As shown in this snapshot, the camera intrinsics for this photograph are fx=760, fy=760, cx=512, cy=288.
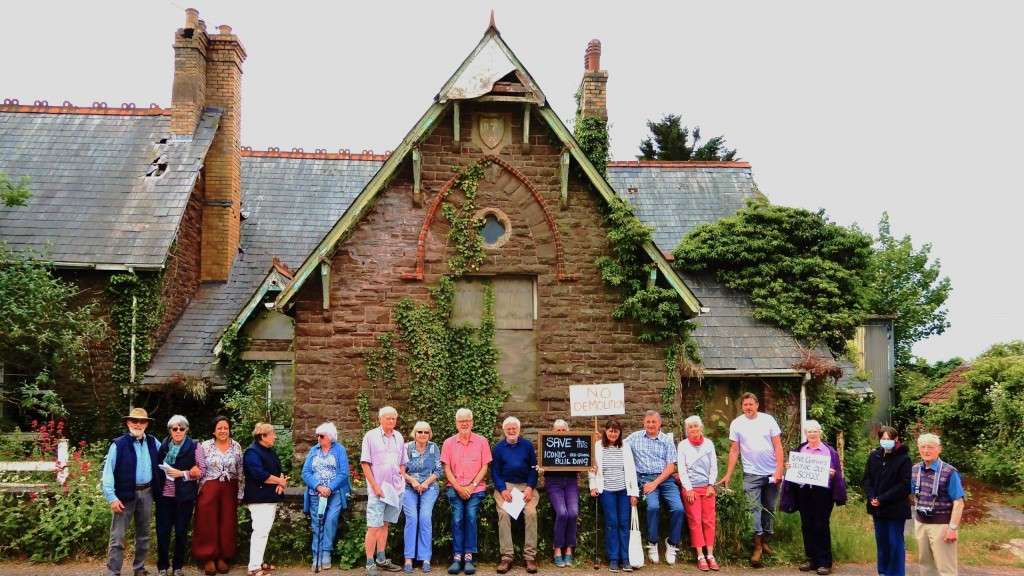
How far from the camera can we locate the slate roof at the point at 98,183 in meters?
15.2

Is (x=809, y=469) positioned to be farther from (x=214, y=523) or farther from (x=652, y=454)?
(x=214, y=523)

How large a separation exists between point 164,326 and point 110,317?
3.22 feet

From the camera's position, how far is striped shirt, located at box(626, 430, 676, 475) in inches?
352

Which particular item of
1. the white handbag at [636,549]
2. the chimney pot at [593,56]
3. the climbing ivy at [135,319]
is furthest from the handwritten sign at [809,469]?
the climbing ivy at [135,319]

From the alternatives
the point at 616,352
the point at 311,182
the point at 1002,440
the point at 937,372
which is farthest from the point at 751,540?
the point at 937,372

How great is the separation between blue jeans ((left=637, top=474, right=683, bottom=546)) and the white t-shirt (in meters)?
1.00

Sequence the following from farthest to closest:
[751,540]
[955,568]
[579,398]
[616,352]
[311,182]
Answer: [311,182] → [616,352] → [579,398] → [751,540] → [955,568]

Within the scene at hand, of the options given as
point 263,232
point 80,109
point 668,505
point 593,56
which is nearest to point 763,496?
point 668,505

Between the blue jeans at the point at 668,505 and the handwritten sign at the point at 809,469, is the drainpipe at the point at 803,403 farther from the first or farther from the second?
the blue jeans at the point at 668,505

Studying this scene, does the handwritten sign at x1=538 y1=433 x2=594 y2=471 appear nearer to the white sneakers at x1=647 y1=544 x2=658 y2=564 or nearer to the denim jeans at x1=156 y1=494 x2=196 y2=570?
the white sneakers at x1=647 y1=544 x2=658 y2=564

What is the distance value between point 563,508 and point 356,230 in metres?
Answer: 5.11

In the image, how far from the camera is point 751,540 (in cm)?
916

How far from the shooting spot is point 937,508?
7844 mm

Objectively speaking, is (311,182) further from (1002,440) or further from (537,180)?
(1002,440)
